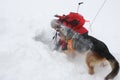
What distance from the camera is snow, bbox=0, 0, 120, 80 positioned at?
4.51 m

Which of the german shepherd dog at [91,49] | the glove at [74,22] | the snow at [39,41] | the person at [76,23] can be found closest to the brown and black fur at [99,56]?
the german shepherd dog at [91,49]

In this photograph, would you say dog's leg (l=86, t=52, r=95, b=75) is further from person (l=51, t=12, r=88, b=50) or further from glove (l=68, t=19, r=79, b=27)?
glove (l=68, t=19, r=79, b=27)

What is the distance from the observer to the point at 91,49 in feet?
15.7

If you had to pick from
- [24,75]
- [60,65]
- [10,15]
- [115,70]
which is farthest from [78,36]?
[10,15]

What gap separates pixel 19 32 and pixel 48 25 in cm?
86

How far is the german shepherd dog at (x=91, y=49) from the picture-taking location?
14.9ft

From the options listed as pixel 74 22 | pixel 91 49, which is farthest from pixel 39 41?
pixel 91 49

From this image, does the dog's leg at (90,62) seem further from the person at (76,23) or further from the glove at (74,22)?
the glove at (74,22)

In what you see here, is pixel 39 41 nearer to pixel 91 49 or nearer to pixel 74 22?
pixel 74 22

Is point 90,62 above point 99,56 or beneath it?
beneath

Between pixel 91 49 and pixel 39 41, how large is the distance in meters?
1.26

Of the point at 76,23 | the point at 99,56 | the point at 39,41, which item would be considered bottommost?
the point at 39,41

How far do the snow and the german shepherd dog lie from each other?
23 centimetres

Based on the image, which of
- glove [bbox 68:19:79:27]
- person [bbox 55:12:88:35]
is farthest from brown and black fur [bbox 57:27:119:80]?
glove [bbox 68:19:79:27]
